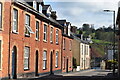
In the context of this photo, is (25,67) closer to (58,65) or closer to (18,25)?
(18,25)

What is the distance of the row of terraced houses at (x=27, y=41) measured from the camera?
2214 centimetres

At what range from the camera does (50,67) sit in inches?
1451

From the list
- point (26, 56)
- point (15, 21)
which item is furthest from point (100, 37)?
point (15, 21)

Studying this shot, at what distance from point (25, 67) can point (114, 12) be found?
14.9 metres

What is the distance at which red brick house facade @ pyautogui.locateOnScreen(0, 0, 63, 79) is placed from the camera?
72.6ft

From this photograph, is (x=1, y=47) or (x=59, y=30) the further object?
(x=59, y=30)

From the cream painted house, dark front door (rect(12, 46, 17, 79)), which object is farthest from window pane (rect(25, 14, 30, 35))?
the cream painted house

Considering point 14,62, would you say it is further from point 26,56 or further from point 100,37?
point 100,37

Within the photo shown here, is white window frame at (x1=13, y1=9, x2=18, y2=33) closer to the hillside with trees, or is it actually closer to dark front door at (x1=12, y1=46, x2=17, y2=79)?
dark front door at (x1=12, y1=46, x2=17, y2=79)

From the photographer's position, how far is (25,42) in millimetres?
26500

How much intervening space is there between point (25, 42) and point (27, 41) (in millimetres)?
581

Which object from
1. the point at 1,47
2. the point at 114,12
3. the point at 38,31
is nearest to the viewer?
the point at 1,47

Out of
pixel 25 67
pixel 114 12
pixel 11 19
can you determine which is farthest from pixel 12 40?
pixel 114 12

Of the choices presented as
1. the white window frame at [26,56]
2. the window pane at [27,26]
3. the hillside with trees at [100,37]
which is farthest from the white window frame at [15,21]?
the hillside with trees at [100,37]
